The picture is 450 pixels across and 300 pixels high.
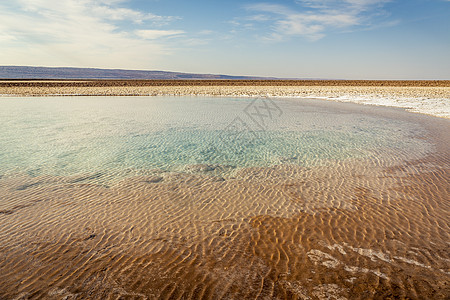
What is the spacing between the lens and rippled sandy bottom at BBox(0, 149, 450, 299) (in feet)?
12.7

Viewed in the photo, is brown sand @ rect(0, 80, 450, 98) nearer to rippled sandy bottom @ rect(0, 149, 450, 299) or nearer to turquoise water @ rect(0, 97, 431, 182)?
turquoise water @ rect(0, 97, 431, 182)

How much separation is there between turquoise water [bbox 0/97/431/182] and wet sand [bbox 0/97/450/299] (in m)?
1.18

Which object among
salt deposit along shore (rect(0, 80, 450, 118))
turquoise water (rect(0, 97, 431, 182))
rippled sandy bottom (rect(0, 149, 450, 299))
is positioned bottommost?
rippled sandy bottom (rect(0, 149, 450, 299))

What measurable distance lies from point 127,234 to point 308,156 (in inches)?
278

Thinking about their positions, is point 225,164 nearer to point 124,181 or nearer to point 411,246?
point 124,181

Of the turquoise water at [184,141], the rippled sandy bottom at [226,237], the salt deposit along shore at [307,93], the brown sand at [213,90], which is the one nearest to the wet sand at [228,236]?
the rippled sandy bottom at [226,237]

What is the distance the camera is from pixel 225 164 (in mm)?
9094

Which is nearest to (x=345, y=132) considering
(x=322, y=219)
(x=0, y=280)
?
(x=322, y=219)

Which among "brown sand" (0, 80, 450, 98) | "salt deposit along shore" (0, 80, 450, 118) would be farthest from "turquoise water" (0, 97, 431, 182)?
"brown sand" (0, 80, 450, 98)

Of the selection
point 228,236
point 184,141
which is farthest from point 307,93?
point 228,236

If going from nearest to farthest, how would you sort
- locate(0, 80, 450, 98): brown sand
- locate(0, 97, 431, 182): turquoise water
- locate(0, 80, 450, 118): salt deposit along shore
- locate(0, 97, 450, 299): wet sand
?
locate(0, 97, 450, 299): wet sand < locate(0, 97, 431, 182): turquoise water < locate(0, 80, 450, 118): salt deposit along shore < locate(0, 80, 450, 98): brown sand

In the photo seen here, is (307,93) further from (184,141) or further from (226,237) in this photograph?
(226,237)

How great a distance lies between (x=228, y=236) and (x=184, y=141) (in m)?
7.37

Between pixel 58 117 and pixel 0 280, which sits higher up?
pixel 58 117
